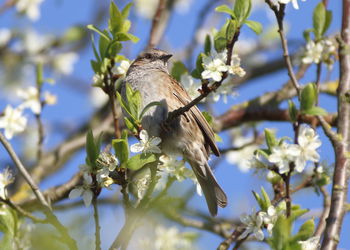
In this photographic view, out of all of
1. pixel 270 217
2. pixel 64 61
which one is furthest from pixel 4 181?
pixel 64 61

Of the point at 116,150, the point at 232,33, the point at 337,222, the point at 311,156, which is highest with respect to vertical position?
the point at 232,33

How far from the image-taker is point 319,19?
4379 millimetres

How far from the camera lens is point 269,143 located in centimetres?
366

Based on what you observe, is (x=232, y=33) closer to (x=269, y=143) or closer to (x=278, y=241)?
(x=269, y=143)

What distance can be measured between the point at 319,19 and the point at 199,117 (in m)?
1.11

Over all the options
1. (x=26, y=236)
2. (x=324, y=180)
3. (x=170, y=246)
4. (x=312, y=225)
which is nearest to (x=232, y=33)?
(x=312, y=225)

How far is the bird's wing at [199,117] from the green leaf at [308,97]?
0.84 meters

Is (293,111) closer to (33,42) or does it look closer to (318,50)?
(318,50)

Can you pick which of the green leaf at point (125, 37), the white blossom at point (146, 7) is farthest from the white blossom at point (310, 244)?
the white blossom at point (146, 7)

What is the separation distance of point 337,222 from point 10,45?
5.66 meters

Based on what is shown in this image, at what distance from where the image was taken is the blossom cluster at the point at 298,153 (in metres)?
3.30

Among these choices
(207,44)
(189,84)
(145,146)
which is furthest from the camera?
(189,84)

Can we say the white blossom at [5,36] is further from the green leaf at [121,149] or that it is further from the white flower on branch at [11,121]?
the green leaf at [121,149]

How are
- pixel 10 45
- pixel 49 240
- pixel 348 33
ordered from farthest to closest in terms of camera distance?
pixel 10 45
pixel 348 33
pixel 49 240
